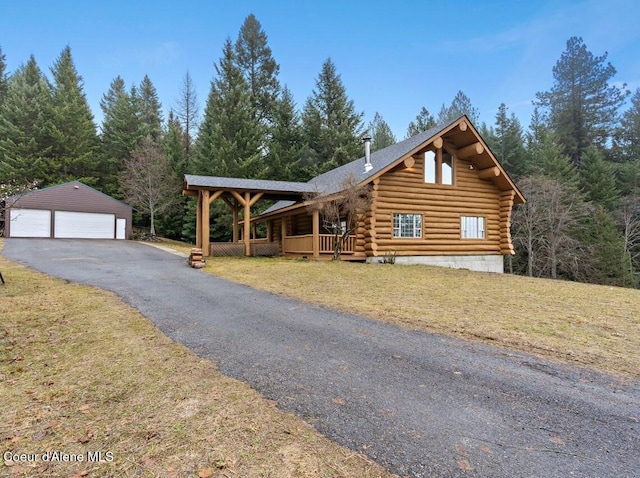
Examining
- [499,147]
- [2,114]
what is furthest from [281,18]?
[2,114]

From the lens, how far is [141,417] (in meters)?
2.79

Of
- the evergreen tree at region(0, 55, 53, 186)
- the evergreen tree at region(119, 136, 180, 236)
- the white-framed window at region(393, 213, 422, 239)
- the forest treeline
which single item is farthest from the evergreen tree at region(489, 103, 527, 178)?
the evergreen tree at region(0, 55, 53, 186)

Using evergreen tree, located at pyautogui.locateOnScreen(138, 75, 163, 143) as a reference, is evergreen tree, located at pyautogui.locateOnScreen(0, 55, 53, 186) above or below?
below

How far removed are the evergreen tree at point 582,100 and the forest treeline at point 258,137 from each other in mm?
95

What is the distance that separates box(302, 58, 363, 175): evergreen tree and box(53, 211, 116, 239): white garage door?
58.7 feet

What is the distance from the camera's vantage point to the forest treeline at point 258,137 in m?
29.0

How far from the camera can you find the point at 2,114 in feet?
104

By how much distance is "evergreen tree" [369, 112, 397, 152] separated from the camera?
42794 millimetres

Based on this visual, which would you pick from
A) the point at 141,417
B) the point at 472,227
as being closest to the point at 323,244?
the point at 472,227

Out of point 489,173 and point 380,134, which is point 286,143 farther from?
point 489,173

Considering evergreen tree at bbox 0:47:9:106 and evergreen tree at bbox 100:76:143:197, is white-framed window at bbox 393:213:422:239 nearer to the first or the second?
evergreen tree at bbox 100:76:143:197

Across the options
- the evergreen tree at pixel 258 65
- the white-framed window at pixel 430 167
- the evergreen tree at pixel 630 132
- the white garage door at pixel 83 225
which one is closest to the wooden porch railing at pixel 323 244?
the white-framed window at pixel 430 167

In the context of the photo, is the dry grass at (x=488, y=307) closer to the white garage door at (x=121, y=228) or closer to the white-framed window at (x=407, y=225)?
the white-framed window at (x=407, y=225)

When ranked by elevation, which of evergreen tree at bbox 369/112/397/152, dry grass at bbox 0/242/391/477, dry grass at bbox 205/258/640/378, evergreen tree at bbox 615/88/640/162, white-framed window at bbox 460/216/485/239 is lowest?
dry grass at bbox 0/242/391/477
